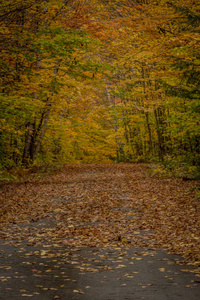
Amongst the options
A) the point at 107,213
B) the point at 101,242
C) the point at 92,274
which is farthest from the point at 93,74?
the point at 92,274

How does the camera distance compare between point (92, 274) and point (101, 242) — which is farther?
point (101, 242)

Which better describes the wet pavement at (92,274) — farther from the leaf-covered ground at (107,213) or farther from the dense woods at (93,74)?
the dense woods at (93,74)

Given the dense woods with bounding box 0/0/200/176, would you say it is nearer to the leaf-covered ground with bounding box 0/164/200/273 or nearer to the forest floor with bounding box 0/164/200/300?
the leaf-covered ground with bounding box 0/164/200/273

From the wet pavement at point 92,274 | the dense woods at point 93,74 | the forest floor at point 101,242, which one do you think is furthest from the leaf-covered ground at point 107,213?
the dense woods at point 93,74

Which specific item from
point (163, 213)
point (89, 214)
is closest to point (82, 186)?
point (89, 214)

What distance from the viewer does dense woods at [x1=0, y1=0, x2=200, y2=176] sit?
12.3 meters

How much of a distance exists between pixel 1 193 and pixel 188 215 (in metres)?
8.38

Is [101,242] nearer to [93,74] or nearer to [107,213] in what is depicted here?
[107,213]

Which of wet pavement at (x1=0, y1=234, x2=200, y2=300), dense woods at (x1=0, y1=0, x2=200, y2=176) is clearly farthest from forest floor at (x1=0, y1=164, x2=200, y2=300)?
dense woods at (x1=0, y1=0, x2=200, y2=176)

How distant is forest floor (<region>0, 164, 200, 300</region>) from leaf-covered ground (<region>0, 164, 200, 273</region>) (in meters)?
0.03

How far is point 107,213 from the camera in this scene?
1109 cm

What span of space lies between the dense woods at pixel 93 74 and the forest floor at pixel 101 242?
3617 mm

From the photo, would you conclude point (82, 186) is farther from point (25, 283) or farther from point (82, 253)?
point (25, 283)

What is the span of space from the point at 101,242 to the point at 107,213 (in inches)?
113
